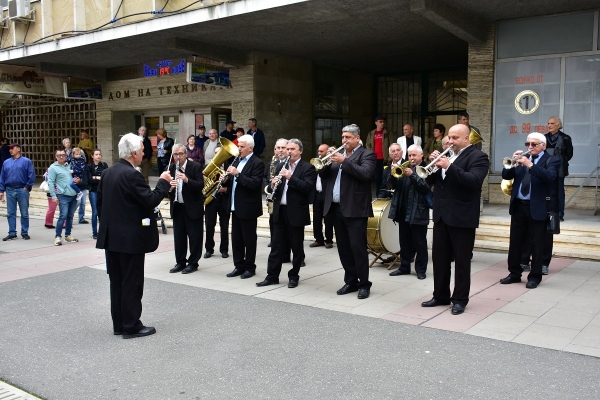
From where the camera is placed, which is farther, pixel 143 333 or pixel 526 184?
pixel 526 184

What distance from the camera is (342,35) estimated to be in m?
13.0

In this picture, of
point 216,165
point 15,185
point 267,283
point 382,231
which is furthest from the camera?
point 15,185

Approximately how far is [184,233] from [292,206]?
199 centimetres

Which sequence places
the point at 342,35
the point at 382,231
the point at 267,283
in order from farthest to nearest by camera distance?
the point at 342,35 → the point at 382,231 → the point at 267,283

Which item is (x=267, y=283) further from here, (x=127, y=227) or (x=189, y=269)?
(x=127, y=227)

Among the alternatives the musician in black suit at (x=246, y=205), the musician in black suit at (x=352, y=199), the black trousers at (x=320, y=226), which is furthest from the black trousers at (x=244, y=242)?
the black trousers at (x=320, y=226)

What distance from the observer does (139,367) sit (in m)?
4.57

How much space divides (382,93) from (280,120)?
4.80 meters

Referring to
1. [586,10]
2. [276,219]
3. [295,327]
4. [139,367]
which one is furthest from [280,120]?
[139,367]

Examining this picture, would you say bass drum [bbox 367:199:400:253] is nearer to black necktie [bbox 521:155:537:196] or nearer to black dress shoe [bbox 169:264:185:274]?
black necktie [bbox 521:155:537:196]

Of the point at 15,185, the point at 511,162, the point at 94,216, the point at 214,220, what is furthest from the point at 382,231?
the point at 15,185

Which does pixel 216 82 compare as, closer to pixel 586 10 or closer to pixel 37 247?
pixel 37 247

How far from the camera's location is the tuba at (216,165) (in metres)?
7.68

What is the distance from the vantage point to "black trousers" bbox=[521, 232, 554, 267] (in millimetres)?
7348
